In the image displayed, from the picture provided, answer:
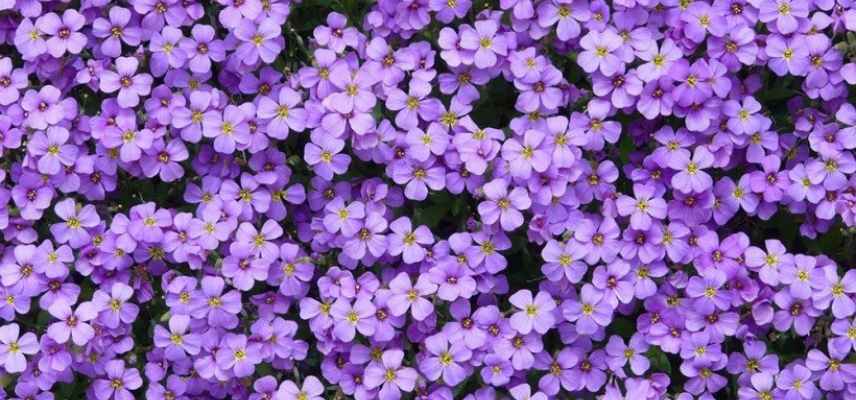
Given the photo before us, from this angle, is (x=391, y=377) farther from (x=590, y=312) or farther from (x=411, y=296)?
(x=590, y=312)

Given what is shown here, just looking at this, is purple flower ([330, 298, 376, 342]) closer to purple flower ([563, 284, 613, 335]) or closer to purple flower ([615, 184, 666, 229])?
purple flower ([563, 284, 613, 335])

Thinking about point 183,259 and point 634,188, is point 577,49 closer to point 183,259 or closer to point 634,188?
point 634,188

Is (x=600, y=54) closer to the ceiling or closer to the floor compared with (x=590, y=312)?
closer to the ceiling

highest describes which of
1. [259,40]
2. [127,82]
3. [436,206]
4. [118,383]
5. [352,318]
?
[259,40]

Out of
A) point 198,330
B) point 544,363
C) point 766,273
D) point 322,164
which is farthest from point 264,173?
point 766,273

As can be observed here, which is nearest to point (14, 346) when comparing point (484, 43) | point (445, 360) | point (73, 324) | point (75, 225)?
point (73, 324)

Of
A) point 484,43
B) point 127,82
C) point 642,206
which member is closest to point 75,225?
point 127,82

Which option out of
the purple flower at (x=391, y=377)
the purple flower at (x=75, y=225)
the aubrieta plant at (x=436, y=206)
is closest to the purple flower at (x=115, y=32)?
the aubrieta plant at (x=436, y=206)

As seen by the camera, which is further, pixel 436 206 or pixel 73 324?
pixel 436 206

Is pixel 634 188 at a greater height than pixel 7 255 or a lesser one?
greater
